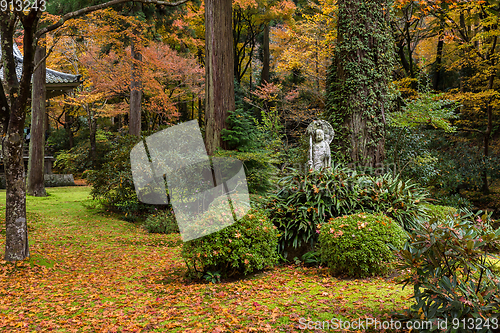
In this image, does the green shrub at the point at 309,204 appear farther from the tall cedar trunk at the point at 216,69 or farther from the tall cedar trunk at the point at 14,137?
the tall cedar trunk at the point at 14,137

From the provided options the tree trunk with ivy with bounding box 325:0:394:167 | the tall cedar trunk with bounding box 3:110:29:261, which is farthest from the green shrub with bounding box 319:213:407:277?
the tall cedar trunk with bounding box 3:110:29:261

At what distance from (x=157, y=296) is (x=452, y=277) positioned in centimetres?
318

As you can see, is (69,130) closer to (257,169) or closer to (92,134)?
(92,134)

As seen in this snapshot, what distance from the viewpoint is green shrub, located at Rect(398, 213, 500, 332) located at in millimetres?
2410

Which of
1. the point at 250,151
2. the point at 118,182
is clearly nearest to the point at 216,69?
the point at 250,151

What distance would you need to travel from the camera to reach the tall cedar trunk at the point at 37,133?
11.5 metres

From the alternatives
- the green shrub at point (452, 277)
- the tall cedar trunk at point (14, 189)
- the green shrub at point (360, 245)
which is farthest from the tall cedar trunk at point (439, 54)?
the tall cedar trunk at point (14, 189)

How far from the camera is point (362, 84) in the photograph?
7.91 metres

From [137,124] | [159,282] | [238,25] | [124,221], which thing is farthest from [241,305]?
[238,25]

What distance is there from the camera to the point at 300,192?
575 centimetres

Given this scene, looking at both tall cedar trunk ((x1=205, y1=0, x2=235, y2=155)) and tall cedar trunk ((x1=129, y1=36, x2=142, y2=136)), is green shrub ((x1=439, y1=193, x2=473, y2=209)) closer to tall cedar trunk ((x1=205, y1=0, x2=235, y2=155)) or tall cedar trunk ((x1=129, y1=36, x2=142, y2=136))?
tall cedar trunk ((x1=205, y1=0, x2=235, y2=155))

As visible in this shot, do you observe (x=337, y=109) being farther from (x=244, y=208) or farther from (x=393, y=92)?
(x=244, y=208)

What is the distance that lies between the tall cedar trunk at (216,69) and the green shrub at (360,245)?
4.90 m

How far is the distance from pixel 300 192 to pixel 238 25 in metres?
17.8
